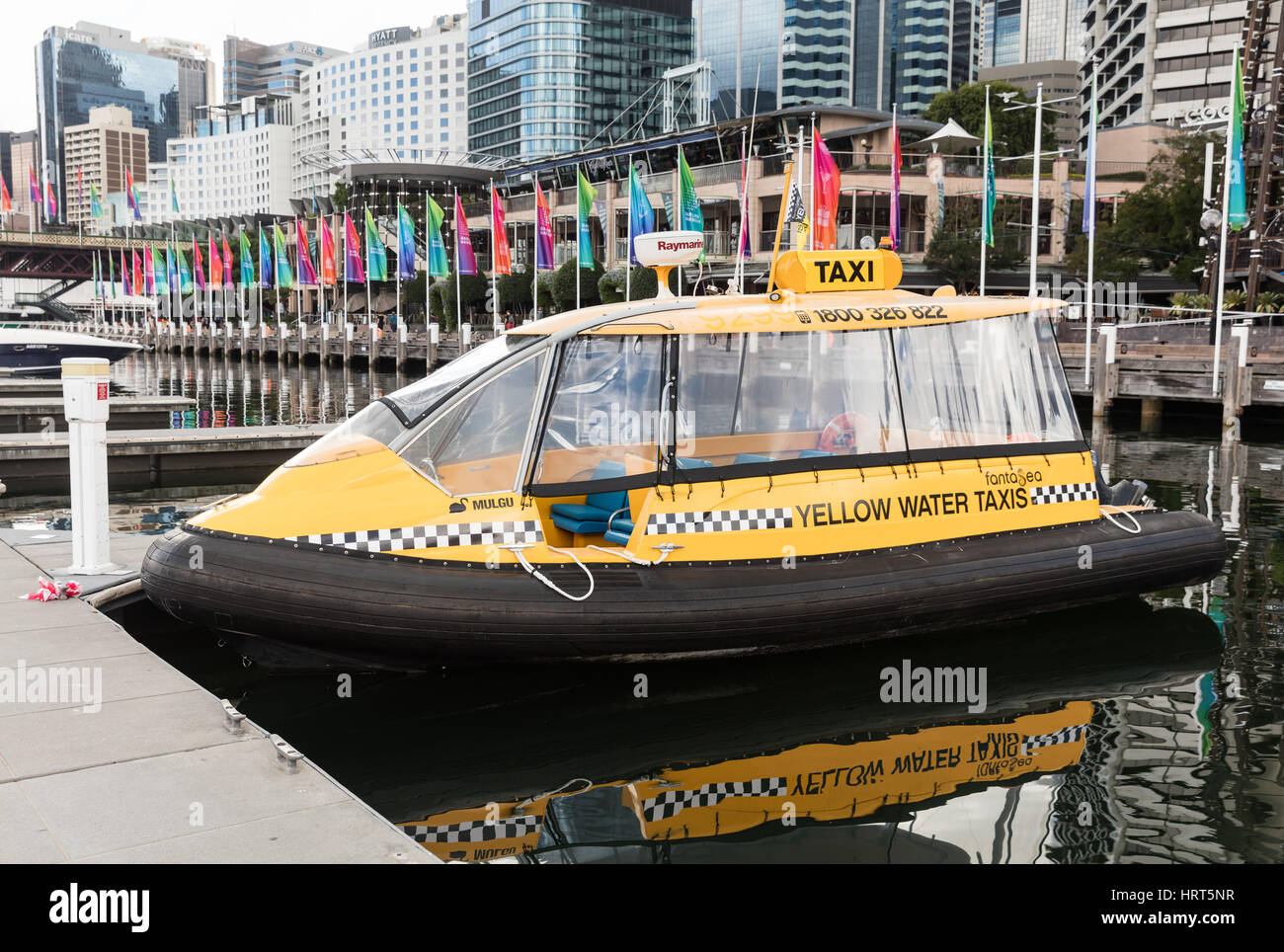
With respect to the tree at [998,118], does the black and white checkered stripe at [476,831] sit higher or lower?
lower

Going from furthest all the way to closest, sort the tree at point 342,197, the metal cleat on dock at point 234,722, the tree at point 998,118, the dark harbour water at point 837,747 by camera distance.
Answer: the tree at point 342,197
the tree at point 998,118
the dark harbour water at point 837,747
the metal cleat on dock at point 234,722

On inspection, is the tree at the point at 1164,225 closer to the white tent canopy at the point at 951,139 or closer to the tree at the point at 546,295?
the white tent canopy at the point at 951,139

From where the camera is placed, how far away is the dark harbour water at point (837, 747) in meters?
6.35

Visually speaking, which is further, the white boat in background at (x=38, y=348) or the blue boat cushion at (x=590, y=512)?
the white boat in background at (x=38, y=348)

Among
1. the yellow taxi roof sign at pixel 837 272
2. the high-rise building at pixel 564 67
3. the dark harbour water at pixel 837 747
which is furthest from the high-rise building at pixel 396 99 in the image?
the dark harbour water at pixel 837 747

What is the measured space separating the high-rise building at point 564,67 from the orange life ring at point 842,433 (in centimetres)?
14259

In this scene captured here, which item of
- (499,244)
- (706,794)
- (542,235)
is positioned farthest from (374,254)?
(706,794)

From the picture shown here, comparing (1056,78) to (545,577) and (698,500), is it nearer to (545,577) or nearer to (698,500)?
(698,500)

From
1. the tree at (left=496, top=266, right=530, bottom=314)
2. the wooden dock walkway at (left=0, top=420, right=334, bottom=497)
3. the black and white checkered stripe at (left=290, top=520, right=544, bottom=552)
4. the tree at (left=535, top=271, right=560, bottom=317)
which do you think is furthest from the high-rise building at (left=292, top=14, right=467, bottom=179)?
the black and white checkered stripe at (left=290, top=520, right=544, bottom=552)

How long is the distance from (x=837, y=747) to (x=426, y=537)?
303 centimetres

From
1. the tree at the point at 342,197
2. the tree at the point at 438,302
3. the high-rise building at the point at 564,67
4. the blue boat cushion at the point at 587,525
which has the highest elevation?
the high-rise building at the point at 564,67

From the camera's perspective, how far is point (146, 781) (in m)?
5.55
